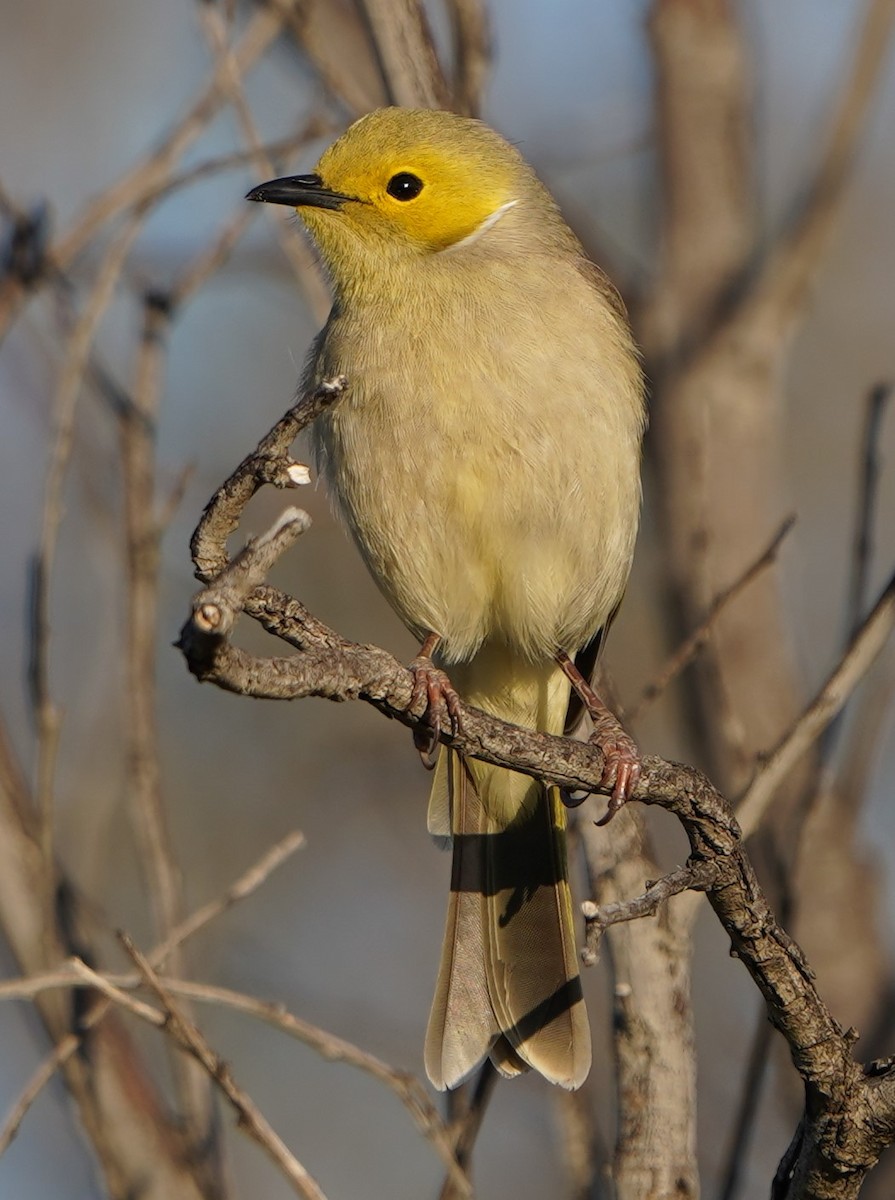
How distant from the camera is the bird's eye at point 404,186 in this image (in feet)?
14.6

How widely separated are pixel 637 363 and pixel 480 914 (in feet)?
5.66

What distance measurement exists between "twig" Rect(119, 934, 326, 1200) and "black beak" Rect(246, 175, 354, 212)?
218 cm

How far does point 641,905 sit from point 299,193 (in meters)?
2.56

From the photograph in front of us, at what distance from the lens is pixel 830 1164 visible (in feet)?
9.55

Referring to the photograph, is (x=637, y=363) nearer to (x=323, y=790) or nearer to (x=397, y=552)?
(x=397, y=552)

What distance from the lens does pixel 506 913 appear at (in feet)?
14.3

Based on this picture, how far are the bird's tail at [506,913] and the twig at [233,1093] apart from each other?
86 cm

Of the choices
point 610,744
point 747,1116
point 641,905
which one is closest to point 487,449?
point 610,744

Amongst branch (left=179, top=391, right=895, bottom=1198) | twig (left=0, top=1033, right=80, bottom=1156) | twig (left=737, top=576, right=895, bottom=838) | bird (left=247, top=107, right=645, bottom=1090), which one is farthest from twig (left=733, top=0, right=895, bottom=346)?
twig (left=0, top=1033, right=80, bottom=1156)

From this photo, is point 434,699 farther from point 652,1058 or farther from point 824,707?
point 652,1058

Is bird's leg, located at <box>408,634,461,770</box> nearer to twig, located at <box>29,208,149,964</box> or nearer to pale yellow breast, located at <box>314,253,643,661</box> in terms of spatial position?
pale yellow breast, located at <box>314,253,643,661</box>

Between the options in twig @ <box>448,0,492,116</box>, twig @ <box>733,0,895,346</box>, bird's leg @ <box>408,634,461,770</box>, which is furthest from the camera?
twig @ <box>733,0,895,346</box>

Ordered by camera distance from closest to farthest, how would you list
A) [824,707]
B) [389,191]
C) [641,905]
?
[641,905] < [824,707] < [389,191]

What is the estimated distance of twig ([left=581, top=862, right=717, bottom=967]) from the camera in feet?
7.97
